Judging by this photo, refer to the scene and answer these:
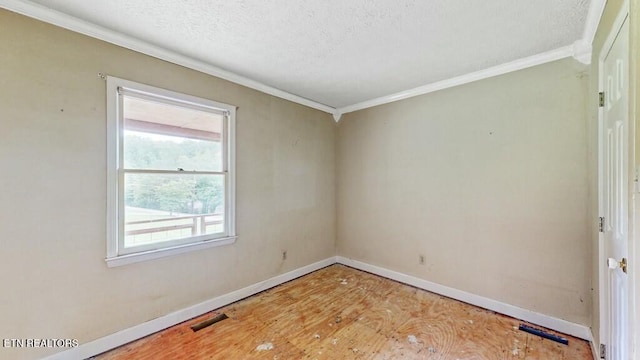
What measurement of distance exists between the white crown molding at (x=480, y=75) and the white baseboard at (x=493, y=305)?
232cm

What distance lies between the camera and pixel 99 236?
2002 mm

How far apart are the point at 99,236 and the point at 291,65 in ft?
7.31

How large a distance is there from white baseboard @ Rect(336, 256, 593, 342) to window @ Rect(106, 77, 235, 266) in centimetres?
215

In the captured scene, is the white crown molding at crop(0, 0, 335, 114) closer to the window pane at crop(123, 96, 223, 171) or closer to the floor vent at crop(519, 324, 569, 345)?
the window pane at crop(123, 96, 223, 171)

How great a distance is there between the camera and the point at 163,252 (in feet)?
7.60

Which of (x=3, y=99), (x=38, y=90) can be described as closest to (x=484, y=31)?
(x=38, y=90)

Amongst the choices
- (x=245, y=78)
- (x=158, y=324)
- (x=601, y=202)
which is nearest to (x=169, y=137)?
(x=245, y=78)

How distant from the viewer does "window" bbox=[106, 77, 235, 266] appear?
208cm

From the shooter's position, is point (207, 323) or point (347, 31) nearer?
point (347, 31)

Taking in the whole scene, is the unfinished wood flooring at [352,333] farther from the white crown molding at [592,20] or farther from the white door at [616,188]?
the white crown molding at [592,20]

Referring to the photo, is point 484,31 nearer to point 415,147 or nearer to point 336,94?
point 415,147

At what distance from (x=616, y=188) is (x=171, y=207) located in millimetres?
3237

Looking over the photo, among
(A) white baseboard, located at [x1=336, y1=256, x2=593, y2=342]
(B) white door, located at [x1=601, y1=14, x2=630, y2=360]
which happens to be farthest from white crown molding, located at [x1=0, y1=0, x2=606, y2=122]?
(A) white baseboard, located at [x1=336, y1=256, x2=593, y2=342]

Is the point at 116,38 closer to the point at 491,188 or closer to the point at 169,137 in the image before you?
the point at 169,137
